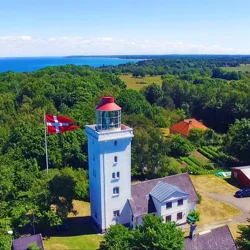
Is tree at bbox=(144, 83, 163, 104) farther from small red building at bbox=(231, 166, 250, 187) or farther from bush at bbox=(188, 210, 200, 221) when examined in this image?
bush at bbox=(188, 210, 200, 221)

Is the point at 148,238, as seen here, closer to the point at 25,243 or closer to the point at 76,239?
the point at 76,239

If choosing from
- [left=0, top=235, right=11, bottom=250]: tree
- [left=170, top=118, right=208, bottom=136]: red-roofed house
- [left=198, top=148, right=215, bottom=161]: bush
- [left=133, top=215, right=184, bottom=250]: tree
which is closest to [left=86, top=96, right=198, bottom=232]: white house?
[left=133, top=215, right=184, bottom=250]: tree

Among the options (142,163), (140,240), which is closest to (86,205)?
(142,163)

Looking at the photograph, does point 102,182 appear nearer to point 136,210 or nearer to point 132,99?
point 136,210

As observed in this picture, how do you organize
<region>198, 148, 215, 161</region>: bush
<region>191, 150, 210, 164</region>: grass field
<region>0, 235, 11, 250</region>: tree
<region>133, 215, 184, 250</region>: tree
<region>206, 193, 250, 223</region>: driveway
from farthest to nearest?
<region>198, 148, 215, 161</region>: bush → <region>191, 150, 210, 164</region>: grass field → <region>206, 193, 250, 223</region>: driveway → <region>0, 235, 11, 250</region>: tree → <region>133, 215, 184, 250</region>: tree

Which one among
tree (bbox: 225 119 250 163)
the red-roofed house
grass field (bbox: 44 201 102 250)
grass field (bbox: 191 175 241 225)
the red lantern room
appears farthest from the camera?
the red-roofed house

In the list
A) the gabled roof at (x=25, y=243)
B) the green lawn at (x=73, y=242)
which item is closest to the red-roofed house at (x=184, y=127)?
the green lawn at (x=73, y=242)
